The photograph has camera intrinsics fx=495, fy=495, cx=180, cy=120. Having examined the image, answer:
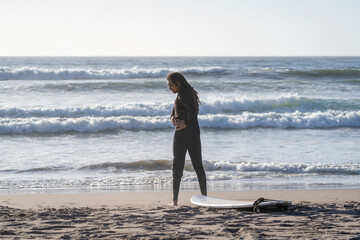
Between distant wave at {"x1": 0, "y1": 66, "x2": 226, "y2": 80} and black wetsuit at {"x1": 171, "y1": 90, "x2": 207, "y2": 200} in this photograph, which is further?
distant wave at {"x1": 0, "y1": 66, "x2": 226, "y2": 80}

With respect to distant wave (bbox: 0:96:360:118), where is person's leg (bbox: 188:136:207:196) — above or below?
below

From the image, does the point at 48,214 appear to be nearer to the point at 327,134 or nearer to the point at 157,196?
the point at 157,196

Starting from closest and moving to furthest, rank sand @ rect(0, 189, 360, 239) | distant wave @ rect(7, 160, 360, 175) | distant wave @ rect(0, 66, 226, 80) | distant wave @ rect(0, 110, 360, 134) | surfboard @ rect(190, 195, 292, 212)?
sand @ rect(0, 189, 360, 239) < surfboard @ rect(190, 195, 292, 212) < distant wave @ rect(7, 160, 360, 175) < distant wave @ rect(0, 110, 360, 134) < distant wave @ rect(0, 66, 226, 80)

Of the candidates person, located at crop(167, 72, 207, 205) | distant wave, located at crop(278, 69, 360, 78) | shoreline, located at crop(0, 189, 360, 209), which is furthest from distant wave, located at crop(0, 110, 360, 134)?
distant wave, located at crop(278, 69, 360, 78)

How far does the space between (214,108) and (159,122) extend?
442 cm

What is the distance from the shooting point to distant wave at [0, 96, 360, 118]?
17.8 m

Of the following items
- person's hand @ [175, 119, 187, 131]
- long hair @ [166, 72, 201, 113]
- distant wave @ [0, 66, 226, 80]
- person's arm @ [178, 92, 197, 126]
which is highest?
distant wave @ [0, 66, 226, 80]

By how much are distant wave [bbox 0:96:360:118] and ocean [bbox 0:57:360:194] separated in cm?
4

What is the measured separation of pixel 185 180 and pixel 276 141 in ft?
15.7

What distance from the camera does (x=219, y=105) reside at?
19.6 metres

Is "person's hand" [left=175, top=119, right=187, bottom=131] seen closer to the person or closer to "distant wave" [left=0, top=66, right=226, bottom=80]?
the person

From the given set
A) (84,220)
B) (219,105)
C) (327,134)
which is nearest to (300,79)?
(219,105)

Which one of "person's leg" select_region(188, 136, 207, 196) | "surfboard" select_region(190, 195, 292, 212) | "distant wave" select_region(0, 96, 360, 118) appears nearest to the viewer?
"surfboard" select_region(190, 195, 292, 212)

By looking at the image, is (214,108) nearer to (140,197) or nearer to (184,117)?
(140,197)
